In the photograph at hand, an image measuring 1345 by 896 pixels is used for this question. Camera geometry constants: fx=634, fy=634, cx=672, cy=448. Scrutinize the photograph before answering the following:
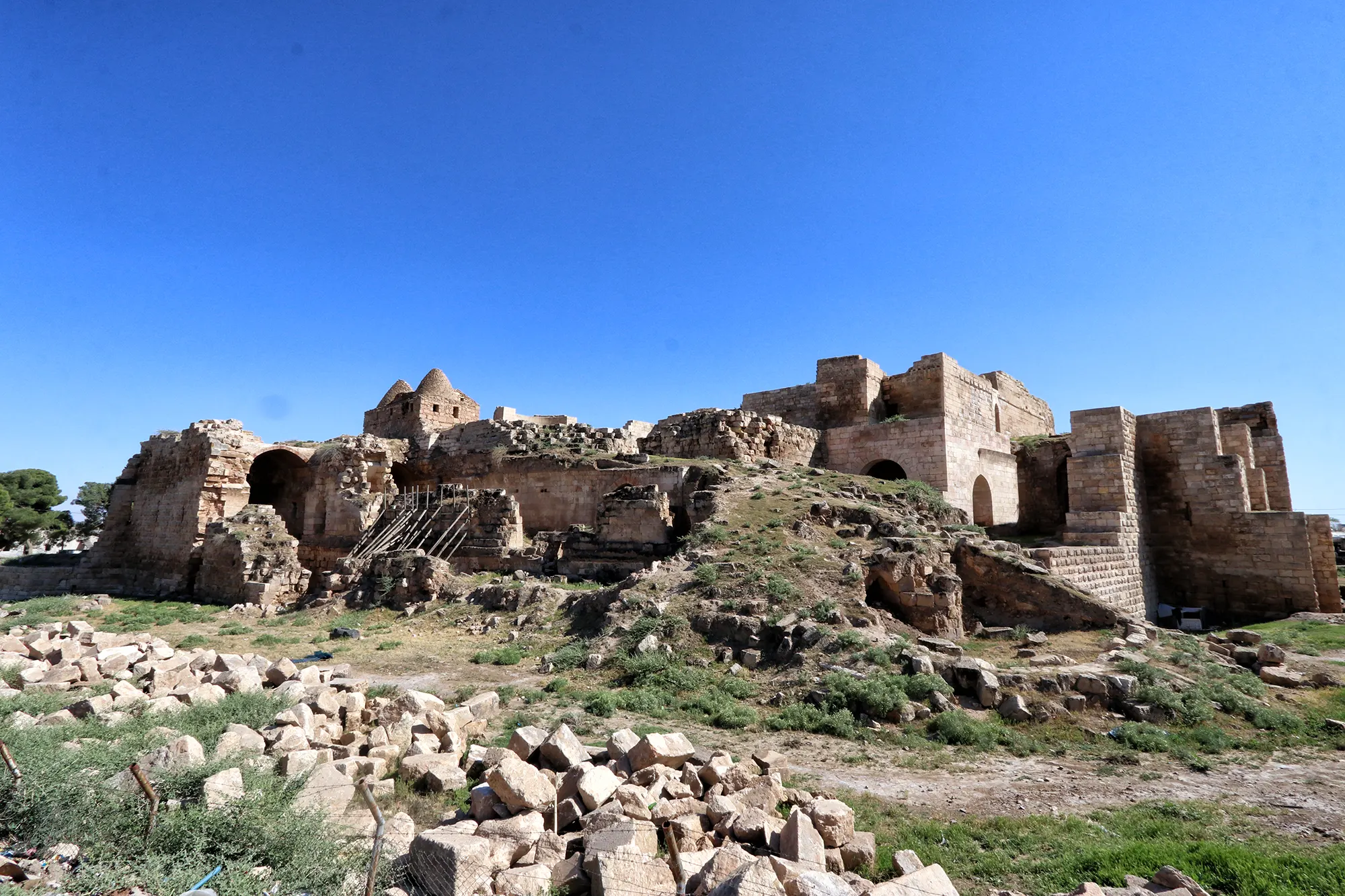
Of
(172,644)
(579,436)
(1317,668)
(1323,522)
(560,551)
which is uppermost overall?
(579,436)

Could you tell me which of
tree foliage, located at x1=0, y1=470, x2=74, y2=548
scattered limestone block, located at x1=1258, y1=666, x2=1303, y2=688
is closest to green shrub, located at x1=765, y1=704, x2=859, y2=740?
scattered limestone block, located at x1=1258, y1=666, x2=1303, y2=688

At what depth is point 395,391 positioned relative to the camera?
2864cm

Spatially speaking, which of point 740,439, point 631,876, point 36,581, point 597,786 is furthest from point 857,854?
point 36,581

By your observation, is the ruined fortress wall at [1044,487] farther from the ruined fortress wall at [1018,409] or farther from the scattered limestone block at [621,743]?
the scattered limestone block at [621,743]

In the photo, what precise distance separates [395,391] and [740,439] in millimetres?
18110

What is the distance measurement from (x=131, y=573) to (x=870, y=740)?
23.2m

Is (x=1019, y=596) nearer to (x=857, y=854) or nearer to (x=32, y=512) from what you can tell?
(x=857, y=854)

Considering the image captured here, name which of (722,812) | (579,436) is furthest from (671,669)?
(579,436)

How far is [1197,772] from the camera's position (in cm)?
525

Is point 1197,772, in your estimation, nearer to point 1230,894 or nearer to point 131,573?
point 1230,894

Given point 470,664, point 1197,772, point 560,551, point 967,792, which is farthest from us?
point 560,551

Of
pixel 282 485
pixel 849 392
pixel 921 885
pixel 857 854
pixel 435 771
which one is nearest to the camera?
pixel 921 885

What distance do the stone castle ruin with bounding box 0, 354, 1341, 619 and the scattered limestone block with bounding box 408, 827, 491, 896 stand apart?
8.27 meters

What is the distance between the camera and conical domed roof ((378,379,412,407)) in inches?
1094
